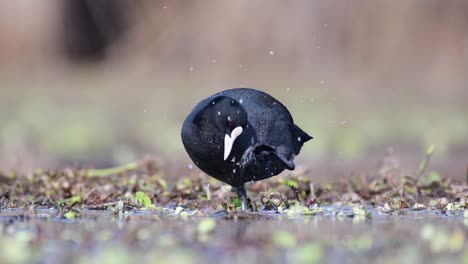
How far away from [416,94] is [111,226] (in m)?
12.1

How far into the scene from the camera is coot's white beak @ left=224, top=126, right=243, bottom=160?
25.3 ft

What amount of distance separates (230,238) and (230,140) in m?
1.45

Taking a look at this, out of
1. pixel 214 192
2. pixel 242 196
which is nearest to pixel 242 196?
pixel 242 196

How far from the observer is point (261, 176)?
27.4ft

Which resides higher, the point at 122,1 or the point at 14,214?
the point at 122,1

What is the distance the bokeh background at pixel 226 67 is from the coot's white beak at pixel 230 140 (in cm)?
627

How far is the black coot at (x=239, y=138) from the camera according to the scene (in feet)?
25.6

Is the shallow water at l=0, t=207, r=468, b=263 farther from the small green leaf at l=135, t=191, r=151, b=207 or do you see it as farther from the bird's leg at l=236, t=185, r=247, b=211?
the bird's leg at l=236, t=185, r=247, b=211

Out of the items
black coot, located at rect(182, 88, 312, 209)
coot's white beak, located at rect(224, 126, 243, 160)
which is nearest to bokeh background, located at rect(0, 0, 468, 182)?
black coot, located at rect(182, 88, 312, 209)

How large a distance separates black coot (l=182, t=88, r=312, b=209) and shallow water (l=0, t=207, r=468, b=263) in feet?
1.21

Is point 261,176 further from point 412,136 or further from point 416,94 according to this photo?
point 416,94

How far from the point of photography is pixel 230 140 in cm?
771

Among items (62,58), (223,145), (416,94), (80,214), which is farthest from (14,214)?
(62,58)

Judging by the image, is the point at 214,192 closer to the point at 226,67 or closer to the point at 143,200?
the point at 143,200
